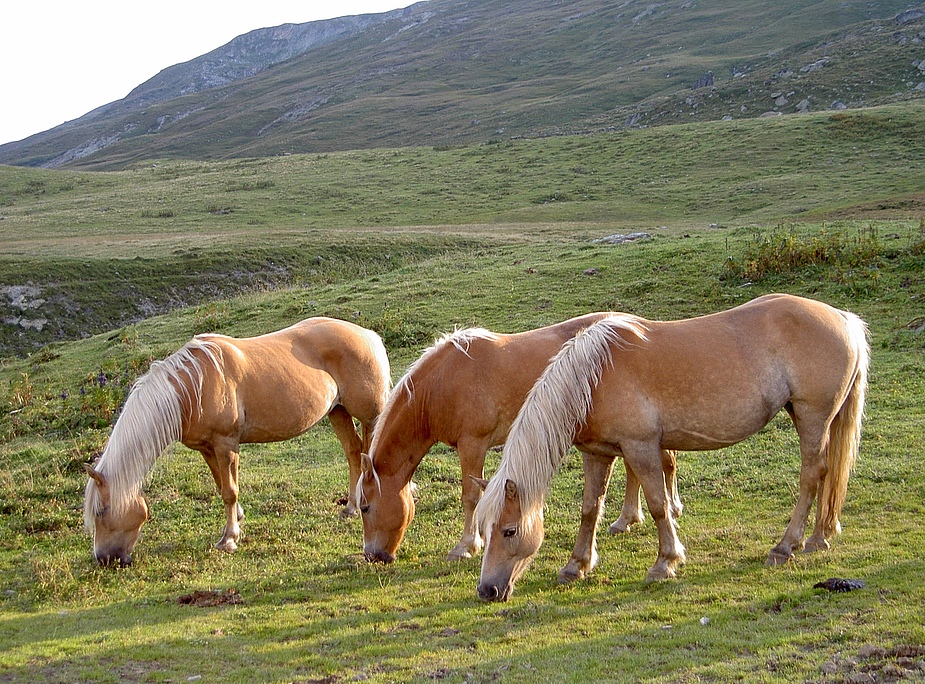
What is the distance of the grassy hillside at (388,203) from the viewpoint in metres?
26.5

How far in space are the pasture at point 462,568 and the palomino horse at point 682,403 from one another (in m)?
0.54

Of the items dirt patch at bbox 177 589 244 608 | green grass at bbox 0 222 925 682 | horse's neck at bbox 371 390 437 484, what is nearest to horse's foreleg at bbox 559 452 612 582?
green grass at bbox 0 222 925 682

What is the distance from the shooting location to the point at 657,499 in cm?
666

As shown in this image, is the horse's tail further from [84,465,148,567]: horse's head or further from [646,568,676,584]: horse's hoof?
[84,465,148,567]: horse's head

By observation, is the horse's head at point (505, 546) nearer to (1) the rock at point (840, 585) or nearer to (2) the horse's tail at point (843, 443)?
(1) the rock at point (840, 585)

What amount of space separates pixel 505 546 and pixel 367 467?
161 cm

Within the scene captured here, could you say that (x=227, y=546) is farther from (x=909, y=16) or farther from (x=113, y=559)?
(x=909, y=16)

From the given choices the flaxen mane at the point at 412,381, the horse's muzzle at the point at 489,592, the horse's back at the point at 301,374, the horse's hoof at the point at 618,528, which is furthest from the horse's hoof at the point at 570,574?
the horse's back at the point at 301,374

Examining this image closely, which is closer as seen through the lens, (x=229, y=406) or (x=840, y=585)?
(x=840, y=585)

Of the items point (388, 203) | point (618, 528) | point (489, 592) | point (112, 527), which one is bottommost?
point (618, 528)

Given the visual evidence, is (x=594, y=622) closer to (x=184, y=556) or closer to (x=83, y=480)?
(x=184, y=556)

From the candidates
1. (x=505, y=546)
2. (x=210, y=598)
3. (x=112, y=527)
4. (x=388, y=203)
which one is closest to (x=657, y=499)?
(x=505, y=546)

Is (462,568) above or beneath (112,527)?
beneath

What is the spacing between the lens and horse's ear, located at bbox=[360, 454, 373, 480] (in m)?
7.17
